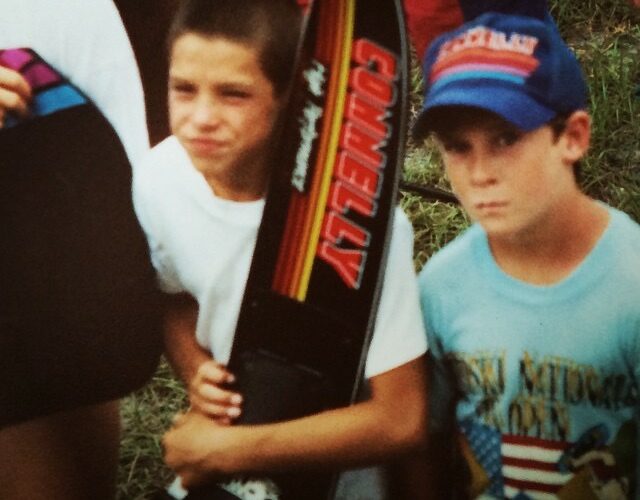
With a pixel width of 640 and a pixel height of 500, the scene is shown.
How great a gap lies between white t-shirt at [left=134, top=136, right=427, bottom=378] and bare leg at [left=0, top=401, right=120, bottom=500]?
9 centimetres

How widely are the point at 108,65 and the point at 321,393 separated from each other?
0.18 meters

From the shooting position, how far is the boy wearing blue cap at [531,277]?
368 millimetres

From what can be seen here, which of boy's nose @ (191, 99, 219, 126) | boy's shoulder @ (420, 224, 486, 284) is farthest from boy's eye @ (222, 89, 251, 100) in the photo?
boy's shoulder @ (420, 224, 486, 284)

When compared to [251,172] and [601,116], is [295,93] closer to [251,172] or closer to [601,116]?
[251,172]

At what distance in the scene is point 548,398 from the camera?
1.27 feet

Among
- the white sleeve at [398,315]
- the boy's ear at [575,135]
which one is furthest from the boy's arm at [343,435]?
the boy's ear at [575,135]

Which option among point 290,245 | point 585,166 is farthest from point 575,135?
point 290,245

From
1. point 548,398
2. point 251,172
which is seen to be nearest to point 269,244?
point 251,172

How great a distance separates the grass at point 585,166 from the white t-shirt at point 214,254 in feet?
0.08

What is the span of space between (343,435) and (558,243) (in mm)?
121

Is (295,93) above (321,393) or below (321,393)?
above

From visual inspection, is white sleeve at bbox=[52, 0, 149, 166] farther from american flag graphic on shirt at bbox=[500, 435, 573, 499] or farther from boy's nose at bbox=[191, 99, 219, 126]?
american flag graphic on shirt at bbox=[500, 435, 573, 499]

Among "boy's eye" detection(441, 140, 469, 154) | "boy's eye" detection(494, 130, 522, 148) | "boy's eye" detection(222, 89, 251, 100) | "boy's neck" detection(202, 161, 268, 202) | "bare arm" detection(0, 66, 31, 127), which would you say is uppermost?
"boy's eye" detection(494, 130, 522, 148)

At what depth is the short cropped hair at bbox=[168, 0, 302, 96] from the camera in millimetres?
375
